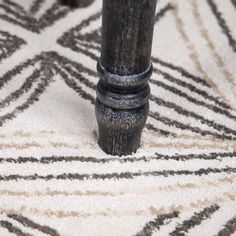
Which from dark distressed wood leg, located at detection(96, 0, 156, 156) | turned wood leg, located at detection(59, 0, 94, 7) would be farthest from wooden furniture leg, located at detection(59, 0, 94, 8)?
dark distressed wood leg, located at detection(96, 0, 156, 156)

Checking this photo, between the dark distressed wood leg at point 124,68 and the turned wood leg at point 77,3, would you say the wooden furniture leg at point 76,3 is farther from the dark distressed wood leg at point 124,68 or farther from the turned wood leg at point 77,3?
the dark distressed wood leg at point 124,68

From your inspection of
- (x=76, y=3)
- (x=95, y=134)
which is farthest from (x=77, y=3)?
(x=95, y=134)

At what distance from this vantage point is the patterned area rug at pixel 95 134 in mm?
756

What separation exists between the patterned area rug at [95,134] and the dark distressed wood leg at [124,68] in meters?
0.07

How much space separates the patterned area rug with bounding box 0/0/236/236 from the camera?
0.76 m

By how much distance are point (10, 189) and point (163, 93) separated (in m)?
0.34

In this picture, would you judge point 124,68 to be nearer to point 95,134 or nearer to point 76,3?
point 95,134

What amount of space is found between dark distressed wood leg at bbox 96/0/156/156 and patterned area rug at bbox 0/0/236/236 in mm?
71

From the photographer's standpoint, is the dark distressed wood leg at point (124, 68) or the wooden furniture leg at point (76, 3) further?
the wooden furniture leg at point (76, 3)

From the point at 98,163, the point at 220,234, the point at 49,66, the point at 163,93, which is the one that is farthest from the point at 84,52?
the point at 220,234

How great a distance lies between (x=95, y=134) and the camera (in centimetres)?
88

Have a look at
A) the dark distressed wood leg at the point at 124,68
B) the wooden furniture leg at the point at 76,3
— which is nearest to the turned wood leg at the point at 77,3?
the wooden furniture leg at the point at 76,3

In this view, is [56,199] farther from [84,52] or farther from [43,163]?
[84,52]

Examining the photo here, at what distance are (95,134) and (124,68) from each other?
6.7 inches
